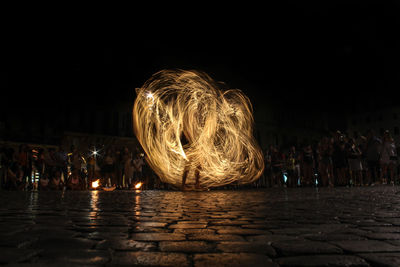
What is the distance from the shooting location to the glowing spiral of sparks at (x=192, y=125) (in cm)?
1301

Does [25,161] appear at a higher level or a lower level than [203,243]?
higher

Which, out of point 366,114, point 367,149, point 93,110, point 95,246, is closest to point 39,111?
point 93,110

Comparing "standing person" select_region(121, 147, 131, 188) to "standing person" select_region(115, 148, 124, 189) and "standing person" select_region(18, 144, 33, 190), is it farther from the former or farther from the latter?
"standing person" select_region(18, 144, 33, 190)

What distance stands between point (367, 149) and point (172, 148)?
28.5ft

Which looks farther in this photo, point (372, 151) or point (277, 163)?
point (277, 163)

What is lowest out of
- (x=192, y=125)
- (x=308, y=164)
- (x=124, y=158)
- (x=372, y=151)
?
(x=308, y=164)

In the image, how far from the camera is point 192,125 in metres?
12.9

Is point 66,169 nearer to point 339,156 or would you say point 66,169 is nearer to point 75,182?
point 75,182

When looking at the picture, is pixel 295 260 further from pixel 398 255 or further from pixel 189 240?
pixel 189 240

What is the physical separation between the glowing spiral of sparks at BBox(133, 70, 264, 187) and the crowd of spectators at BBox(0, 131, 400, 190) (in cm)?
356

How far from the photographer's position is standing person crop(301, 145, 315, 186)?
17422mm

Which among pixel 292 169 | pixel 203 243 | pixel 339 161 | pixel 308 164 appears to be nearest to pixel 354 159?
pixel 339 161

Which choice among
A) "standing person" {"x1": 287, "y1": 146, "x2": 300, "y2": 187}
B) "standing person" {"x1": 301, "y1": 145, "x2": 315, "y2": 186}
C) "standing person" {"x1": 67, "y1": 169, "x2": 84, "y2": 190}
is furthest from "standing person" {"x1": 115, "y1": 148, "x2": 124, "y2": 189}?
"standing person" {"x1": 301, "y1": 145, "x2": 315, "y2": 186}

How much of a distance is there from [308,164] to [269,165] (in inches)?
114
